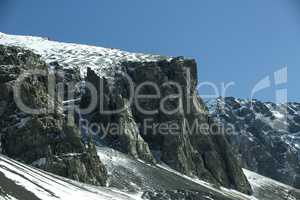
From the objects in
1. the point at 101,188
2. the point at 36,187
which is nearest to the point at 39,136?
the point at 101,188

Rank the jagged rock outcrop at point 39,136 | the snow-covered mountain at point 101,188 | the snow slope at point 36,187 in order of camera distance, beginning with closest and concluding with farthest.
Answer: the snow slope at point 36,187, the snow-covered mountain at point 101,188, the jagged rock outcrop at point 39,136

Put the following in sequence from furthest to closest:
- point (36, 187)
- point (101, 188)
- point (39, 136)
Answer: point (39, 136), point (101, 188), point (36, 187)

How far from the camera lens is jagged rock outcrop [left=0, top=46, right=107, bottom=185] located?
154m

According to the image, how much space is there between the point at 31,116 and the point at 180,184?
56.0 metres

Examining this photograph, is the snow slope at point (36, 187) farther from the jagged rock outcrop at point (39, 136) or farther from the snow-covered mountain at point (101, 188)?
the jagged rock outcrop at point (39, 136)

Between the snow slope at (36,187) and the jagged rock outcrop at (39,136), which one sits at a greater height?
the jagged rock outcrop at (39,136)

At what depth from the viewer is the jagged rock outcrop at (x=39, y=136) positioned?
15362 centimetres

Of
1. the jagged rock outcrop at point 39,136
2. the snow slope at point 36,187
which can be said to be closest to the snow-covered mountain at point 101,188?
the snow slope at point 36,187

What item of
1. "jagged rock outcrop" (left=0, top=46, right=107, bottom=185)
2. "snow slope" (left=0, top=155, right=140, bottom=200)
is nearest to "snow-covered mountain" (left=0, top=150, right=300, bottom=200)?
"snow slope" (left=0, top=155, right=140, bottom=200)

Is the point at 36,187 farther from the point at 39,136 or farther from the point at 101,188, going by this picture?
the point at 39,136

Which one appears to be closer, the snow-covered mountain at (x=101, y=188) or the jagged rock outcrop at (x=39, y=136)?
the snow-covered mountain at (x=101, y=188)

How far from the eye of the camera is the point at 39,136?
156 meters

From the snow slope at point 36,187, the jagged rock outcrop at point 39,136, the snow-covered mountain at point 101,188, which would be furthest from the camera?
the jagged rock outcrop at point 39,136

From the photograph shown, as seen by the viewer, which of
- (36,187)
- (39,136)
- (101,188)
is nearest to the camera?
(36,187)
